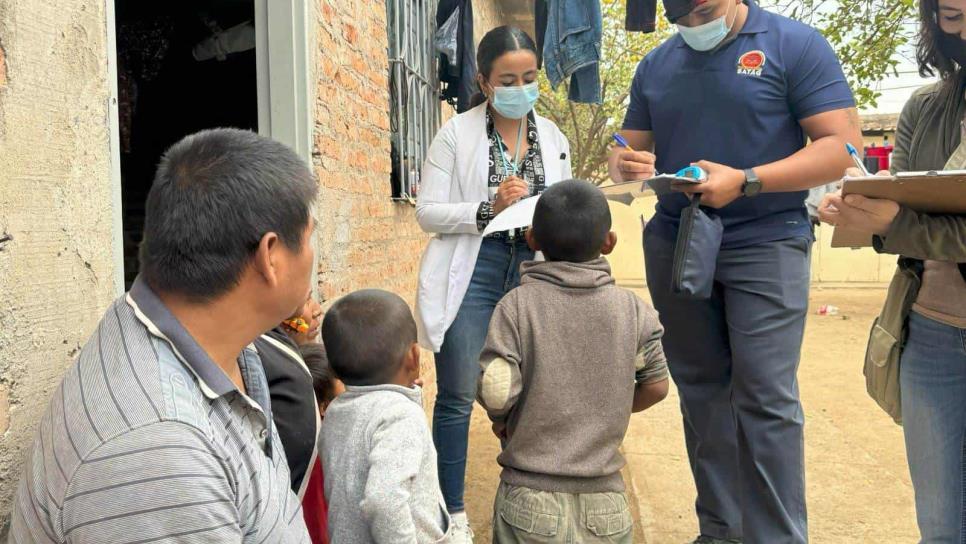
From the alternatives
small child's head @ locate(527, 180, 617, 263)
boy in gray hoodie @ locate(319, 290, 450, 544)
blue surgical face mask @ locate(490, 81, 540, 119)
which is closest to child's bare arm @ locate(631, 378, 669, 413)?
small child's head @ locate(527, 180, 617, 263)

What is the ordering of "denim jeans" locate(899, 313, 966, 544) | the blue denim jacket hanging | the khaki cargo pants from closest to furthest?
"denim jeans" locate(899, 313, 966, 544)
the khaki cargo pants
the blue denim jacket hanging

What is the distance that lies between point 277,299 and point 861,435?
5513 mm

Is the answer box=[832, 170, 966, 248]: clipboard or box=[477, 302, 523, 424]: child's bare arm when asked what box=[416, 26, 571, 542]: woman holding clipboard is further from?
Result: box=[832, 170, 966, 248]: clipboard

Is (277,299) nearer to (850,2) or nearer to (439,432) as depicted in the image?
(439,432)

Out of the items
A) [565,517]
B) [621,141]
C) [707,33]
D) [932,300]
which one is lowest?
[565,517]

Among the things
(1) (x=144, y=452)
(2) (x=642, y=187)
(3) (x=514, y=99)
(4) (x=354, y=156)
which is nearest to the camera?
(1) (x=144, y=452)

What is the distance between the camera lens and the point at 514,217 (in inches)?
115

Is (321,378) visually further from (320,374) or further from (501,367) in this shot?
(501,367)

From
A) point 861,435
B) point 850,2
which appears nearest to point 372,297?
point 861,435

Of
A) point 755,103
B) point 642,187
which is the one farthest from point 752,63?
point 642,187

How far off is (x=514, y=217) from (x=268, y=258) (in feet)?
5.42

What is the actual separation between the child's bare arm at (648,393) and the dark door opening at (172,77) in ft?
11.0

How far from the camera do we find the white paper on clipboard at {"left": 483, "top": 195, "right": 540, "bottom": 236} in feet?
9.50

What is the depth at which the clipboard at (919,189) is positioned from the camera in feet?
6.31
